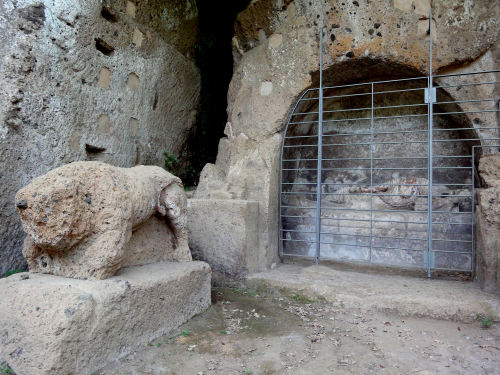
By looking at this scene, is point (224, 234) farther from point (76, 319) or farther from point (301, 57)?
point (301, 57)

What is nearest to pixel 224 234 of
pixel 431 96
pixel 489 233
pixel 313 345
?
pixel 313 345

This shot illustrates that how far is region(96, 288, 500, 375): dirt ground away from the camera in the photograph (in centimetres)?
219

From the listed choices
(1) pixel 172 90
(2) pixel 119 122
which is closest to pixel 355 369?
(2) pixel 119 122

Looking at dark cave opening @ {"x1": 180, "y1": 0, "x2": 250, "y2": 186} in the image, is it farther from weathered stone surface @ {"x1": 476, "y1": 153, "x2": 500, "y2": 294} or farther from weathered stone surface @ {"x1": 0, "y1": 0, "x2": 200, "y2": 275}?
weathered stone surface @ {"x1": 476, "y1": 153, "x2": 500, "y2": 294}

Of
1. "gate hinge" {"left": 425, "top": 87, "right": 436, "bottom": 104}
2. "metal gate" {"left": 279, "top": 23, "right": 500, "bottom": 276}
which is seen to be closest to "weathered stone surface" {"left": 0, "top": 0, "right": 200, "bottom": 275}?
"metal gate" {"left": 279, "top": 23, "right": 500, "bottom": 276}

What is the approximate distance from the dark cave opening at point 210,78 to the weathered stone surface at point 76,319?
9.29ft

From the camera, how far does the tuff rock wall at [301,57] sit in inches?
148

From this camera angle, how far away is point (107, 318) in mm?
2061

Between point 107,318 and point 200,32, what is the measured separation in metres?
4.41

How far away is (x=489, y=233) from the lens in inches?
122

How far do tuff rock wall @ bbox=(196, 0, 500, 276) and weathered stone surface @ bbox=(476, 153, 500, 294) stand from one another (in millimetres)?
1206

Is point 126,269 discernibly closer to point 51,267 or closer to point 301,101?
point 51,267

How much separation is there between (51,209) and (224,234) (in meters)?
1.85

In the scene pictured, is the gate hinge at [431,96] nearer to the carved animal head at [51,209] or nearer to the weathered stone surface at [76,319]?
the weathered stone surface at [76,319]
